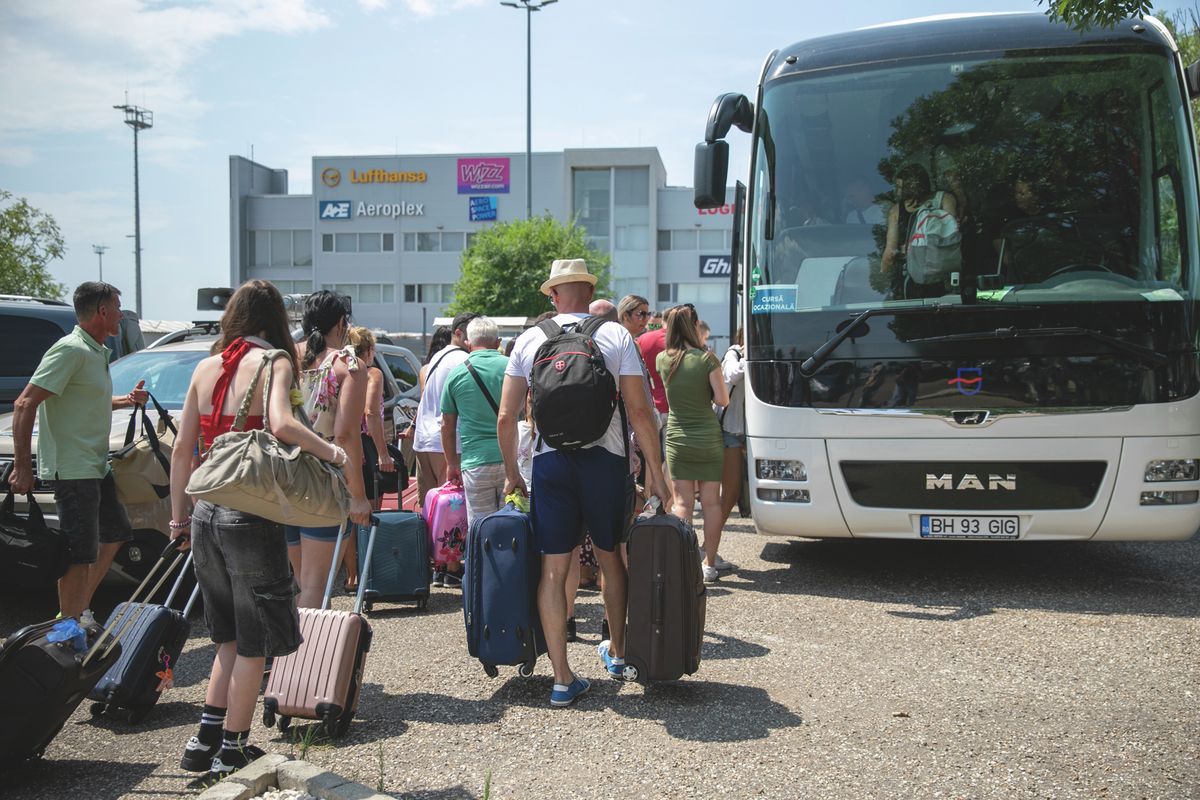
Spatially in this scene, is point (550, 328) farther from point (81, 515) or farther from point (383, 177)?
point (383, 177)

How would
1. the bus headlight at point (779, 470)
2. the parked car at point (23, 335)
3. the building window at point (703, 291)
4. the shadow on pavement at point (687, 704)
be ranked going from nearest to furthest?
the shadow on pavement at point (687, 704) → the bus headlight at point (779, 470) → the parked car at point (23, 335) → the building window at point (703, 291)

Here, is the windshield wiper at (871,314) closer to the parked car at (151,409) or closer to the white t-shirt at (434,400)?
the white t-shirt at (434,400)

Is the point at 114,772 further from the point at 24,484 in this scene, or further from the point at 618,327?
the point at 618,327

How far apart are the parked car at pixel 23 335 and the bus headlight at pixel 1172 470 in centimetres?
878

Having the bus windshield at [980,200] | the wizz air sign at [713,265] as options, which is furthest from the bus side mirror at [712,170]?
the wizz air sign at [713,265]

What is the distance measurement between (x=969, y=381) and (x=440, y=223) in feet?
208

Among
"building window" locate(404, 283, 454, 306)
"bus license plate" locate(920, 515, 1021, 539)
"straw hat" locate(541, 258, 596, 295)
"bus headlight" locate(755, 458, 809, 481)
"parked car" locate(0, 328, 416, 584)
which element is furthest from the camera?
"building window" locate(404, 283, 454, 306)

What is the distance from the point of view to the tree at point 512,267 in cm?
5306

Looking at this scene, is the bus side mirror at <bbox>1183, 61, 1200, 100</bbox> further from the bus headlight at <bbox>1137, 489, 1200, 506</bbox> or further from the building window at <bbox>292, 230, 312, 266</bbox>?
the building window at <bbox>292, 230, 312, 266</bbox>

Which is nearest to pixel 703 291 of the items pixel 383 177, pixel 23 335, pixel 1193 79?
pixel 383 177

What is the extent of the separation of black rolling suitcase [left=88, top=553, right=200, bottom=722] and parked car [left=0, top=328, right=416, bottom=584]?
1941mm

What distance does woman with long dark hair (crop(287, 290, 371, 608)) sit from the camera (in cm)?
523

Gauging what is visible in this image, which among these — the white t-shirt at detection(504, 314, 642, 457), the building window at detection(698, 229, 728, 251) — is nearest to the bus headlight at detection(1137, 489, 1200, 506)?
the white t-shirt at detection(504, 314, 642, 457)

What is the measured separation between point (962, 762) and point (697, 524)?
690 cm
